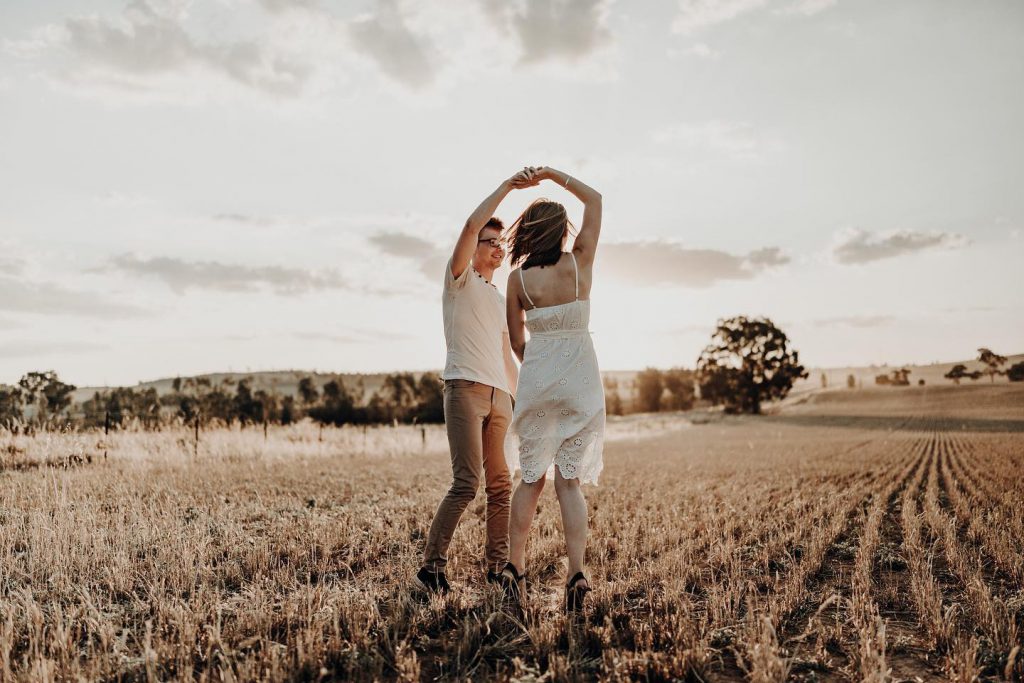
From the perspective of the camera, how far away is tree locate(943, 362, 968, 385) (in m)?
38.3

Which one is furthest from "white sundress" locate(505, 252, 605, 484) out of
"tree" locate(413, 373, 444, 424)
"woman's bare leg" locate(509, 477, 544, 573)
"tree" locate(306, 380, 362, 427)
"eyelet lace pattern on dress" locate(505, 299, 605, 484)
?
"tree" locate(413, 373, 444, 424)

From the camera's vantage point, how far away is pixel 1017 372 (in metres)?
25.0

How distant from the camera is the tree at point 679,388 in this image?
77500 mm

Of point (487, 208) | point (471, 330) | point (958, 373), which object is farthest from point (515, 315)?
point (958, 373)

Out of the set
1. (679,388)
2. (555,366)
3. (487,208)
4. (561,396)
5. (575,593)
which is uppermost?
(487,208)

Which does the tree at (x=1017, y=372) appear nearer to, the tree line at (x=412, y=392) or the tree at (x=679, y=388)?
the tree line at (x=412, y=392)

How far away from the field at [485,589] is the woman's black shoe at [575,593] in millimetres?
84

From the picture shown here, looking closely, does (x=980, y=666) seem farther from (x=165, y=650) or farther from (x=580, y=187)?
(x=165, y=650)

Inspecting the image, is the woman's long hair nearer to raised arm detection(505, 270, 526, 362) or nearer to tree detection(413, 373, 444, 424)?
raised arm detection(505, 270, 526, 362)

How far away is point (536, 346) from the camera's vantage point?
423 cm

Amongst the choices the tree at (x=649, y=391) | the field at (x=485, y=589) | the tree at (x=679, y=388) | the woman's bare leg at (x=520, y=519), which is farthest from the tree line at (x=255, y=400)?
the tree at (x=679, y=388)

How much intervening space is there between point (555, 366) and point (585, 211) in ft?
3.50

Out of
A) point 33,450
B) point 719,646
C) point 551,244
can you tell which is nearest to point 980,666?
point 719,646

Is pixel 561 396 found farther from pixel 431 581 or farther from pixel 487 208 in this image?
pixel 431 581
